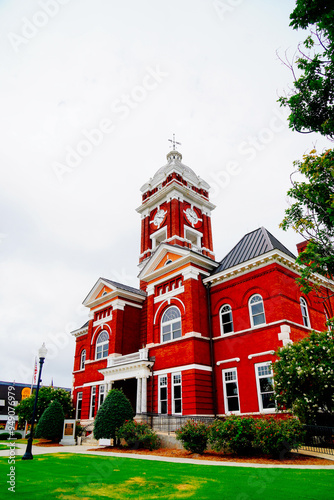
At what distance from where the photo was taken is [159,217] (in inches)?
1543

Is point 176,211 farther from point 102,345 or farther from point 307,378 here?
point 307,378

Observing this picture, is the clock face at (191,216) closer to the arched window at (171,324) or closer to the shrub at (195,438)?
the arched window at (171,324)

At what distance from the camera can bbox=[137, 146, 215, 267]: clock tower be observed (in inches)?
1468

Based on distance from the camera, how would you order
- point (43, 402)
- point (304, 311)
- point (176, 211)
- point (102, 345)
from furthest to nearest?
1. point (176, 211)
2. point (102, 345)
3. point (43, 402)
4. point (304, 311)

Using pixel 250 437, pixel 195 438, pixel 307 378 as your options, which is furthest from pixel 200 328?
pixel 250 437

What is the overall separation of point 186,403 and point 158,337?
5.62 meters

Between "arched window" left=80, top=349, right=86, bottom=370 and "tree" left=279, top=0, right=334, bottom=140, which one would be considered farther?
"arched window" left=80, top=349, right=86, bottom=370

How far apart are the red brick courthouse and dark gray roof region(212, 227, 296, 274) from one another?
0.11 m

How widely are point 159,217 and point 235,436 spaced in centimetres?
2679

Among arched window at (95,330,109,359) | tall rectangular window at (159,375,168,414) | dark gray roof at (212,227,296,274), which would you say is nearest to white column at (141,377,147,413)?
tall rectangular window at (159,375,168,414)

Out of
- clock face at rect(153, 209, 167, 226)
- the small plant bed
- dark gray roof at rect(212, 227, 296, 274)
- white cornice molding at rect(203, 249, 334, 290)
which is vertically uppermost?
clock face at rect(153, 209, 167, 226)

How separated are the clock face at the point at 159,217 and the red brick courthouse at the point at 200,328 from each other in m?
9.76

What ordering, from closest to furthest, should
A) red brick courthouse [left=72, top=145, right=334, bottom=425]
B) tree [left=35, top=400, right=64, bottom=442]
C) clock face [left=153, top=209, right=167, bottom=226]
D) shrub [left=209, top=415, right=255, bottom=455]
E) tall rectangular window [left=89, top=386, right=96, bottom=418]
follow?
shrub [left=209, top=415, right=255, bottom=455], red brick courthouse [left=72, top=145, right=334, bottom=425], tree [left=35, top=400, right=64, bottom=442], tall rectangular window [left=89, top=386, right=96, bottom=418], clock face [left=153, top=209, right=167, bottom=226]

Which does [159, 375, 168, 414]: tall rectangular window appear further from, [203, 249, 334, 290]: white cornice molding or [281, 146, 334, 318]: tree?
[281, 146, 334, 318]: tree
